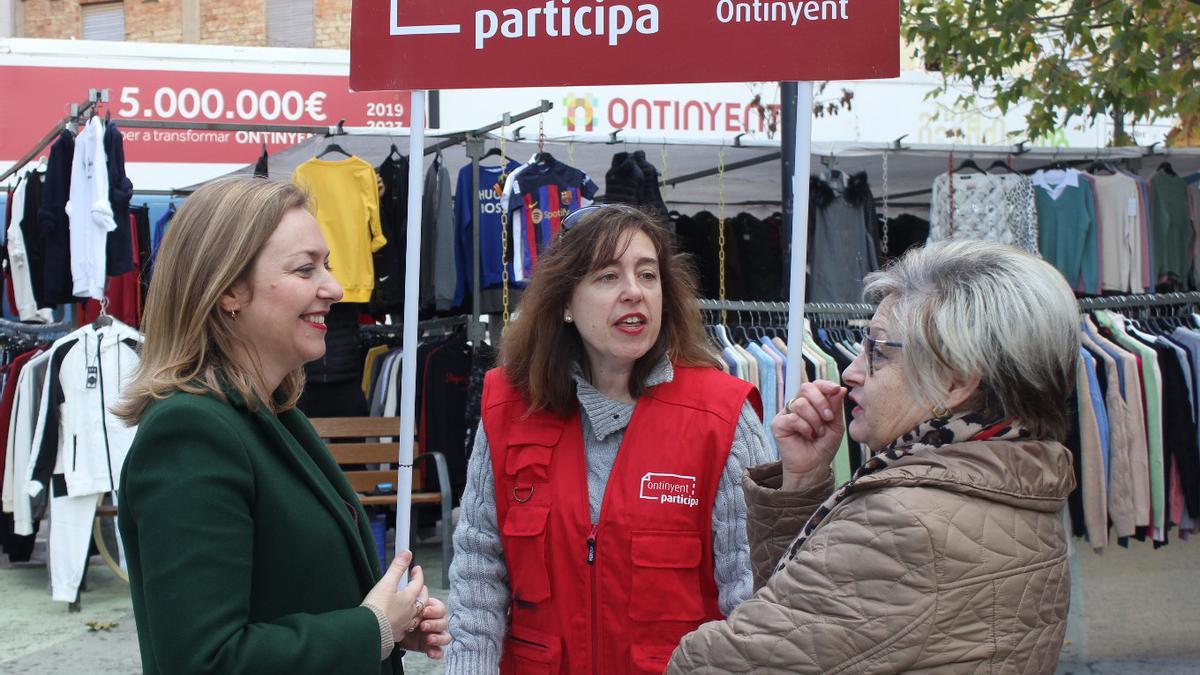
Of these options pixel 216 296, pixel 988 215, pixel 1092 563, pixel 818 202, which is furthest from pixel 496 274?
pixel 216 296

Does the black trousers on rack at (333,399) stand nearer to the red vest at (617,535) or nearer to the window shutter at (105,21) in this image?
the red vest at (617,535)

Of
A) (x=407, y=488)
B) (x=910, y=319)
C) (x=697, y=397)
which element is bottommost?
(x=407, y=488)

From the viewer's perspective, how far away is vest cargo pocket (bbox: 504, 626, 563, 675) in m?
2.58

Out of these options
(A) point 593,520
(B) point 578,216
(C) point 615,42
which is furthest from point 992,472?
(C) point 615,42

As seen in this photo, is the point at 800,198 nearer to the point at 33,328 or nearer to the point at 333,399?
the point at 333,399

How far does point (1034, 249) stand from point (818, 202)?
1353 millimetres

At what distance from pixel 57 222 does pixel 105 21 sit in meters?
14.4

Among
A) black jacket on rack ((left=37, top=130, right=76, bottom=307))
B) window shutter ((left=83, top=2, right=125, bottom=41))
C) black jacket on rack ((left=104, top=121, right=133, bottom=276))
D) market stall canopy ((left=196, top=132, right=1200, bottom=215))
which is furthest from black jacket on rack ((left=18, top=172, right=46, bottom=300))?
window shutter ((left=83, top=2, right=125, bottom=41))

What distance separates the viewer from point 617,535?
256cm

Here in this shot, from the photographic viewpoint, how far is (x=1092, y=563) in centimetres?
600

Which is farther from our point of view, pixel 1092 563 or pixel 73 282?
pixel 73 282

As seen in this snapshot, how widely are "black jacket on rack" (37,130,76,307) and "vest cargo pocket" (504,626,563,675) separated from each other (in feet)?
16.9

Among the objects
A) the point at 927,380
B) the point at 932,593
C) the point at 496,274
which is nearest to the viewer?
the point at 932,593

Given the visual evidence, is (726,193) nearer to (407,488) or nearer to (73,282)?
(73,282)
